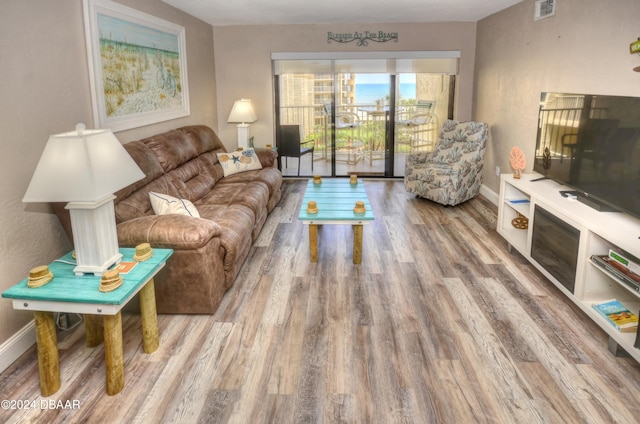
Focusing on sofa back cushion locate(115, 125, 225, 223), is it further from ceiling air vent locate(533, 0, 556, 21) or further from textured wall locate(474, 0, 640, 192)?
ceiling air vent locate(533, 0, 556, 21)

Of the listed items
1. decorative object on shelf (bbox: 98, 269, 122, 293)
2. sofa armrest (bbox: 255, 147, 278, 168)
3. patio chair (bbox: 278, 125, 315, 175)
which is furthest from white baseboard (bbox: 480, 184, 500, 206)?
decorative object on shelf (bbox: 98, 269, 122, 293)

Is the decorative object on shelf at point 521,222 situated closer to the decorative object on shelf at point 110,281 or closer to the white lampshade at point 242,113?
the decorative object on shelf at point 110,281

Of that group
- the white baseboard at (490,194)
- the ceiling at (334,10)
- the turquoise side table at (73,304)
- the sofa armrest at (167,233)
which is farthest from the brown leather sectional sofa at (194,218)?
the white baseboard at (490,194)

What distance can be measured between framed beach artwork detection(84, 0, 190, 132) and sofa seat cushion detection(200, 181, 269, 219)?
872 mm

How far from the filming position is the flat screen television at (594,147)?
2801 mm

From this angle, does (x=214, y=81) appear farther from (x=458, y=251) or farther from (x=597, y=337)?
(x=597, y=337)

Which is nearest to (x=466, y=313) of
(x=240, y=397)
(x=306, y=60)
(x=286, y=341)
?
(x=286, y=341)

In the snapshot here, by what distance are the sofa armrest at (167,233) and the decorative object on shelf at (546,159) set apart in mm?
2770

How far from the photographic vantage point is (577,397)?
222 centimetres

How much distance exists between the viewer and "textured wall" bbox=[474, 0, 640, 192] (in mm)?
3256

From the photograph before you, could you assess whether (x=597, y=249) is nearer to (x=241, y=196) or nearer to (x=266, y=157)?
(x=241, y=196)

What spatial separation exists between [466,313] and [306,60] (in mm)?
4705

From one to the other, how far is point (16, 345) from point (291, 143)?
486 cm

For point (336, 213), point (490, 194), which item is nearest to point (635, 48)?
point (336, 213)
